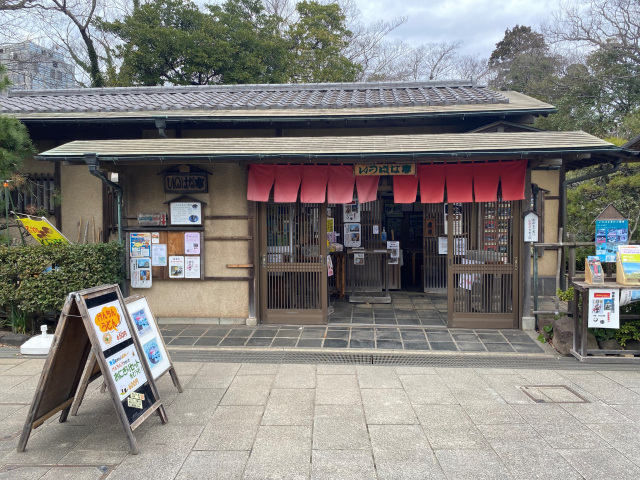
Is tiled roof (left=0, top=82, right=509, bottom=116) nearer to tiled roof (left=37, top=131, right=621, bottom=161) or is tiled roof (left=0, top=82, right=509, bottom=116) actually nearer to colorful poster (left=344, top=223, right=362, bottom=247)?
tiled roof (left=37, top=131, right=621, bottom=161)

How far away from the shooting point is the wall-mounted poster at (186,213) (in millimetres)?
7969

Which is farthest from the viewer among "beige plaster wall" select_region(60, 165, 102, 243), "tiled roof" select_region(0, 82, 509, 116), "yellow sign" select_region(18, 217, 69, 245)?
"tiled roof" select_region(0, 82, 509, 116)

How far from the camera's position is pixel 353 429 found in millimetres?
4211

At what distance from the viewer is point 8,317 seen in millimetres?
7676

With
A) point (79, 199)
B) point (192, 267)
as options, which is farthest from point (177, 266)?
point (79, 199)

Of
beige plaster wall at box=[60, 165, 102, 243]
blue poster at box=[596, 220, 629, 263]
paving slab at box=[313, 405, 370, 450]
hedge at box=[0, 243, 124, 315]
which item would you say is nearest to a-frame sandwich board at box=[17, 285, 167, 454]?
paving slab at box=[313, 405, 370, 450]

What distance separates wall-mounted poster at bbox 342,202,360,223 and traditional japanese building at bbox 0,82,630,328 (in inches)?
94.6

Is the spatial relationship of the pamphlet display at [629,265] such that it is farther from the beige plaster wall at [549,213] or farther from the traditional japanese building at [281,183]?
the beige plaster wall at [549,213]

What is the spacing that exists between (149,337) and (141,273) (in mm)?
3601

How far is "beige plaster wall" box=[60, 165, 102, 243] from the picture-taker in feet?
28.7

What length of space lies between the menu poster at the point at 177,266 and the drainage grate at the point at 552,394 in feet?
19.8

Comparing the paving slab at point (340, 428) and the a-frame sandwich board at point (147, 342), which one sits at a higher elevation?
the a-frame sandwich board at point (147, 342)

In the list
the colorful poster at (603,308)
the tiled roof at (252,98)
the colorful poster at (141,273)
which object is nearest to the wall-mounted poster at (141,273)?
the colorful poster at (141,273)

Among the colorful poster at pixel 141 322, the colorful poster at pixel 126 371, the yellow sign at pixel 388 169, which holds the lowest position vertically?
the colorful poster at pixel 126 371
